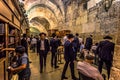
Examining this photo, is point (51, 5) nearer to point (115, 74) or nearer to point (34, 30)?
point (34, 30)

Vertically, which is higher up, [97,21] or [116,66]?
[97,21]


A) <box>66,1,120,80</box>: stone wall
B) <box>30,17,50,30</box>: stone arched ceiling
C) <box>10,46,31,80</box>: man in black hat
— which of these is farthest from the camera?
<box>30,17,50,30</box>: stone arched ceiling

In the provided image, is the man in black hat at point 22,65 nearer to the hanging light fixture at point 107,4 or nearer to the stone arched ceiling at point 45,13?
the hanging light fixture at point 107,4

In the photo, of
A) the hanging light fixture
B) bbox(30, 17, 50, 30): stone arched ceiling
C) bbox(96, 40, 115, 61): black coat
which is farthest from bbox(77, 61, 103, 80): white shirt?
bbox(30, 17, 50, 30): stone arched ceiling

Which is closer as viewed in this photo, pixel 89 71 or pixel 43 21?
pixel 89 71

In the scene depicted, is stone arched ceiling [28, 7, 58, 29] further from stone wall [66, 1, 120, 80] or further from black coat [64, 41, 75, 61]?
black coat [64, 41, 75, 61]

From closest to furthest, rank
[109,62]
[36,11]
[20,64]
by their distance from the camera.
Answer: [20,64] < [109,62] < [36,11]

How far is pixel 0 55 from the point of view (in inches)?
193

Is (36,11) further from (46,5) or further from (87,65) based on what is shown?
(87,65)

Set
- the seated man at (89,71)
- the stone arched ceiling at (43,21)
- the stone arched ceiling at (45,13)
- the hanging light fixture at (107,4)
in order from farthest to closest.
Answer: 1. the stone arched ceiling at (43,21)
2. the stone arched ceiling at (45,13)
3. the hanging light fixture at (107,4)
4. the seated man at (89,71)

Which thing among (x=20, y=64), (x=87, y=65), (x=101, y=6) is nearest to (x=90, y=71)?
(x=87, y=65)

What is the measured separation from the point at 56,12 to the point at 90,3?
1112cm

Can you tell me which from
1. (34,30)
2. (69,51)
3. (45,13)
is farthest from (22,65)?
(34,30)

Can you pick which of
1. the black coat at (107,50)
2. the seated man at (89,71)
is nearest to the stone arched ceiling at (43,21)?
the black coat at (107,50)
